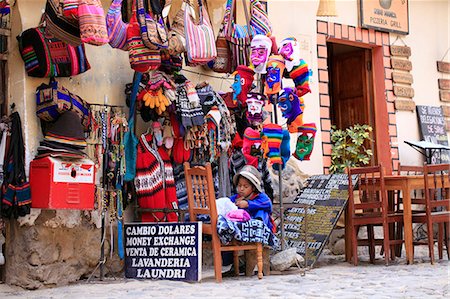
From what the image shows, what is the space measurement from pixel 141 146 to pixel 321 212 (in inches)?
79.9

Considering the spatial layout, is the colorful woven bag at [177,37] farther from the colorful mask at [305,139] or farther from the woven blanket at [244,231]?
the woven blanket at [244,231]

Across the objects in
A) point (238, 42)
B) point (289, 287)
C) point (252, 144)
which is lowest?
point (289, 287)

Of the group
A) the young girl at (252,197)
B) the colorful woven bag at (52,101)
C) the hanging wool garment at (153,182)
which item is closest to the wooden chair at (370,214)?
the young girl at (252,197)

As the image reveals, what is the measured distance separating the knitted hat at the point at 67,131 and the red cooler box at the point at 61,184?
0.16m

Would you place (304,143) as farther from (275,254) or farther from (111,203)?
(111,203)

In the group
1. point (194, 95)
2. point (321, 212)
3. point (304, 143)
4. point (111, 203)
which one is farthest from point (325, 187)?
point (111, 203)

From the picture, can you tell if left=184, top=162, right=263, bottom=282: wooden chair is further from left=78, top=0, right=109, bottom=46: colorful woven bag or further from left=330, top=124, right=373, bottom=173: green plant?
left=330, top=124, right=373, bottom=173: green plant

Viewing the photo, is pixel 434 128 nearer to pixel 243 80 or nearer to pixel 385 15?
pixel 385 15

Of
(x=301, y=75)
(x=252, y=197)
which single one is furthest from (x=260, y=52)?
(x=252, y=197)

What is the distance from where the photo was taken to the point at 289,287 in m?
5.57

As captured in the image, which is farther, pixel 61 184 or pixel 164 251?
pixel 164 251

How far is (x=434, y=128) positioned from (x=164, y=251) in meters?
5.07

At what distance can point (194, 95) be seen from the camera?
6.69 meters

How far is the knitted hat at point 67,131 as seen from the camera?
5.90 meters
